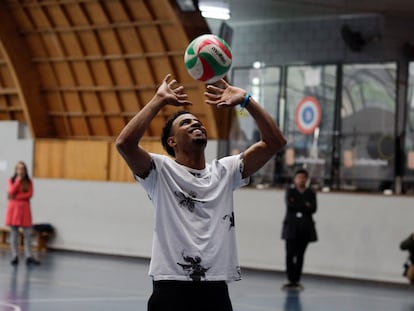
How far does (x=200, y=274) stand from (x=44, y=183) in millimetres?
18736

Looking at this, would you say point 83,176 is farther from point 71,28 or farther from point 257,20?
point 257,20

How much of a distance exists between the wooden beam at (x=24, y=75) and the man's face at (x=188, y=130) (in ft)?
59.7

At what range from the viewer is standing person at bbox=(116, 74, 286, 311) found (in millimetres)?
5043

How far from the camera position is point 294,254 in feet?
51.3

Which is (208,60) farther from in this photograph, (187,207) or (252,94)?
(252,94)

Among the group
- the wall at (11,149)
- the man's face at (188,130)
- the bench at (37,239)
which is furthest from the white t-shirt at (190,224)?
the wall at (11,149)

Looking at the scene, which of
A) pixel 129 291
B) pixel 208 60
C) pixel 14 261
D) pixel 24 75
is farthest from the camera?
pixel 24 75

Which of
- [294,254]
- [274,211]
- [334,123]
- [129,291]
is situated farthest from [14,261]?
[334,123]

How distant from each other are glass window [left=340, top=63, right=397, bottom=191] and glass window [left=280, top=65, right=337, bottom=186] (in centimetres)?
34

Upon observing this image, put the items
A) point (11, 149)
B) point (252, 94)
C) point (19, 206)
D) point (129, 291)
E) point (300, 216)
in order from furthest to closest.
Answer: point (11, 149)
point (252, 94)
point (19, 206)
point (300, 216)
point (129, 291)

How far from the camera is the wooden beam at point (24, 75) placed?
2292 centimetres

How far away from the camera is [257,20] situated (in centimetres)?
2117

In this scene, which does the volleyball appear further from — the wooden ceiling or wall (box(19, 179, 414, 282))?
the wooden ceiling

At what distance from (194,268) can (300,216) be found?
10.7m
